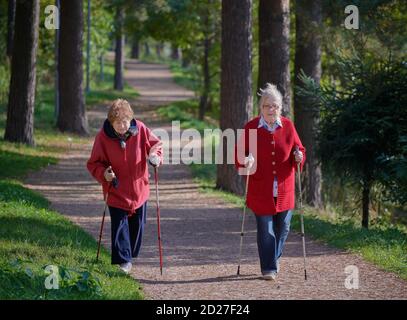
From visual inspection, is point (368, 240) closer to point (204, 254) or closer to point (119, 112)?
point (204, 254)

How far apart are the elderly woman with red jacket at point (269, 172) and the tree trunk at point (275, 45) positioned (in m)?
8.49

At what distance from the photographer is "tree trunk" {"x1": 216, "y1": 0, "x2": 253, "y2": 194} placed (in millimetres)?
16531

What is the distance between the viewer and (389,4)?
50.8ft

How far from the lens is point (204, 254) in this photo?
425 inches

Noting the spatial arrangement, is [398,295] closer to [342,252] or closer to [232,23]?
[342,252]

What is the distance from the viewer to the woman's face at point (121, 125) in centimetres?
888

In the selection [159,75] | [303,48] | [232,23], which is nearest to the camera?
[232,23]

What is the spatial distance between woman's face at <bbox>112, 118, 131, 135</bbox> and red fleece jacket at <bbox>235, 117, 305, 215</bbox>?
1166 millimetres

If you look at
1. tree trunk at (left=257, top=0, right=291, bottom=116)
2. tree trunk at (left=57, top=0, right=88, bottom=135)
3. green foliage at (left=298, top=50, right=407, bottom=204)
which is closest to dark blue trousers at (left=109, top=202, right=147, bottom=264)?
green foliage at (left=298, top=50, right=407, bottom=204)

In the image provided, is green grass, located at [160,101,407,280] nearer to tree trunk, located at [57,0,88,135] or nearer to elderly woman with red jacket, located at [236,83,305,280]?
elderly woman with red jacket, located at [236,83,305,280]

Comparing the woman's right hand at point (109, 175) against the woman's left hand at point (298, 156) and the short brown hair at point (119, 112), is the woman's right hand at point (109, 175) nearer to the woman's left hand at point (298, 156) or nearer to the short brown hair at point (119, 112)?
the short brown hair at point (119, 112)

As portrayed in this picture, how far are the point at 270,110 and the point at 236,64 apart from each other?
7.92 m
